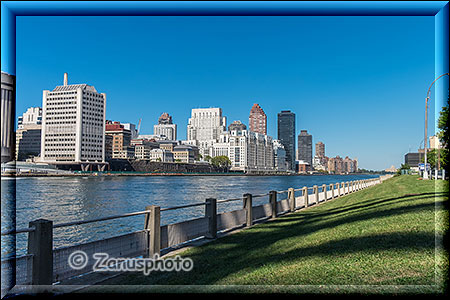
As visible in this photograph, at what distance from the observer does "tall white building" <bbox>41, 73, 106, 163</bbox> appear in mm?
86875

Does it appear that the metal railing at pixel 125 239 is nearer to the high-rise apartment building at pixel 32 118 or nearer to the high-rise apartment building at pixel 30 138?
the high-rise apartment building at pixel 30 138

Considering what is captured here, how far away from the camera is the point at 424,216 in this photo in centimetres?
809

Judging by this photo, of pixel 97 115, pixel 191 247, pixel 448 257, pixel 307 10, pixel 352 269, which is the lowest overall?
pixel 191 247

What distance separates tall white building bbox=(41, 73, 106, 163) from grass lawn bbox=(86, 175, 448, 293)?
81.3m

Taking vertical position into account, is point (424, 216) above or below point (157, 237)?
above

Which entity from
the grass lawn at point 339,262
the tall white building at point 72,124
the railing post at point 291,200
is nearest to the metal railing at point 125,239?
the grass lawn at point 339,262

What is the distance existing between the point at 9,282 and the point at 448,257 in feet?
17.9

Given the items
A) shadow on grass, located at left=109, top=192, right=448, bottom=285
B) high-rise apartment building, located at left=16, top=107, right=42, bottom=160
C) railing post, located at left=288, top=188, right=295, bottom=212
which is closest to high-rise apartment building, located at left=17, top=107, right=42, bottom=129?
high-rise apartment building, located at left=16, top=107, right=42, bottom=160

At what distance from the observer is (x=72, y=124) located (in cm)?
8388

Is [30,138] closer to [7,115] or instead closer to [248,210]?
[248,210]

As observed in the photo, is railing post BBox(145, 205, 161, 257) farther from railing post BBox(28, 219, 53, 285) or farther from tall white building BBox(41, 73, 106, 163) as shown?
tall white building BBox(41, 73, 106, 163)
